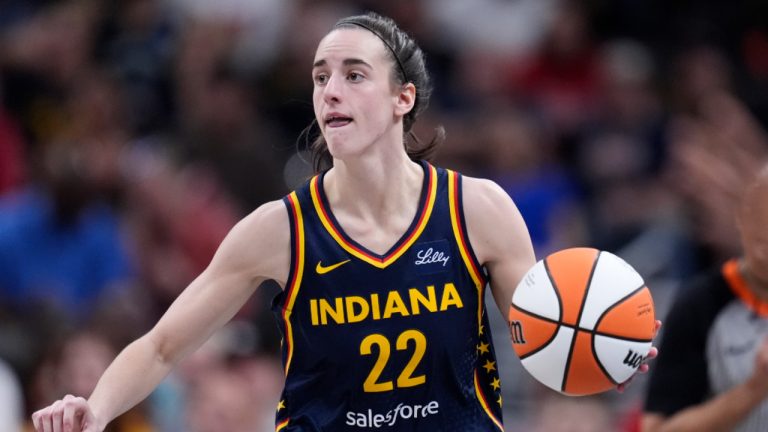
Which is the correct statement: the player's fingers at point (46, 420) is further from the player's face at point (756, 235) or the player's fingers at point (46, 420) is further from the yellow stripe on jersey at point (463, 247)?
the player's face at point (756, 235)

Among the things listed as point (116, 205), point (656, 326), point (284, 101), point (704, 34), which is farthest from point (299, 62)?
point (656, 326)

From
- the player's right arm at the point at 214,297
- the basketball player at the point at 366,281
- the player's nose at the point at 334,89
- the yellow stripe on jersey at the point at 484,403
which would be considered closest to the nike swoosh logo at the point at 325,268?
the basketball player at the point at 366,281

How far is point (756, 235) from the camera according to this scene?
273 inches

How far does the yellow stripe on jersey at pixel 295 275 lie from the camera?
622 cm

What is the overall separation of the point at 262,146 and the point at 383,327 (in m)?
6.32

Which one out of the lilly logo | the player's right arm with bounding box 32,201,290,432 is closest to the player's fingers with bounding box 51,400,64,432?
the player's right arm with bounding box 32,201,290,432

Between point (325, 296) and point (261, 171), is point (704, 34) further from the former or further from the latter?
point (325, 296)

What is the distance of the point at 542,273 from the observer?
6027mm

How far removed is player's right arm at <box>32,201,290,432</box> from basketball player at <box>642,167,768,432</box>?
216 cm

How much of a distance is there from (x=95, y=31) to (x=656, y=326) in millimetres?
8980

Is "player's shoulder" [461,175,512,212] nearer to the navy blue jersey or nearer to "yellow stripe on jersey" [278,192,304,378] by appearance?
the navy blue jersey

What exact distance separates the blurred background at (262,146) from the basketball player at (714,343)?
1.50 meters

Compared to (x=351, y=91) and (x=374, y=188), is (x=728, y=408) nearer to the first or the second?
(x=374, y=188)

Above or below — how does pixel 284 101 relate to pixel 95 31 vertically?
below
